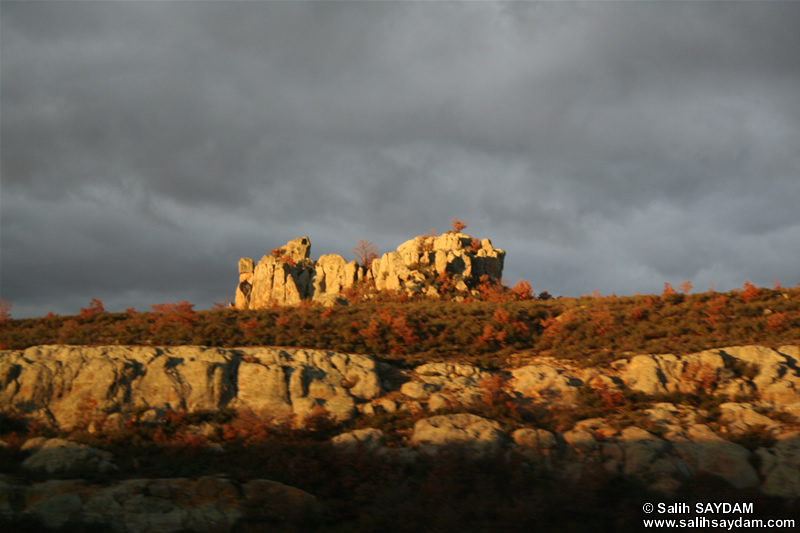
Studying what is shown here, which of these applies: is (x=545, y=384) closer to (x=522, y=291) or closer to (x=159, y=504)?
(x=159, y=504)

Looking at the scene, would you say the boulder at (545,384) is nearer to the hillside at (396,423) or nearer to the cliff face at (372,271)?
the hillside at (396,423)

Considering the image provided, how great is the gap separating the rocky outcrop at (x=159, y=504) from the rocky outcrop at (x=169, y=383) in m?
4.87

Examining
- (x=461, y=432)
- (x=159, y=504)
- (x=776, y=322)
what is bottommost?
(x=159, y=504)

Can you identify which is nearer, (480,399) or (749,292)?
(480,399)

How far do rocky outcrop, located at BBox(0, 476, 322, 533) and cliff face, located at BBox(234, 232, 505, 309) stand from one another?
32.7 metres

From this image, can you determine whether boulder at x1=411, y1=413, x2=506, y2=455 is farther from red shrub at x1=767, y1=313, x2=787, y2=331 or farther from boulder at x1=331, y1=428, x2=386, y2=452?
red shrub at x1=767, y1=313, x2=787, y2=331

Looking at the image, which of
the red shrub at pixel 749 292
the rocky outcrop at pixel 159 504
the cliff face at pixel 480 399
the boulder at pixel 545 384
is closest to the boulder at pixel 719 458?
the cliff face at pixel 480 399

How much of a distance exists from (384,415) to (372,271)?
3750 cm

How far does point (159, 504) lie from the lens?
41.6 ft

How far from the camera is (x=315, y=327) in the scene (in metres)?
27.1

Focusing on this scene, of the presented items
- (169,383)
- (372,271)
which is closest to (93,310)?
(169,383)

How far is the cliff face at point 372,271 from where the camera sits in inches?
1978

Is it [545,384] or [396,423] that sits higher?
[545,384]

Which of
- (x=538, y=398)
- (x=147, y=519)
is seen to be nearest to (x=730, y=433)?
(x=538, y=398)
